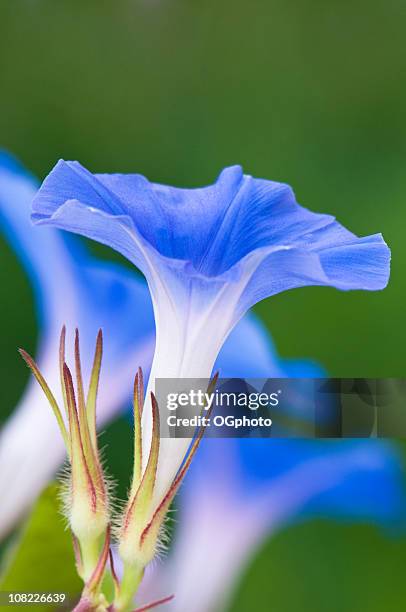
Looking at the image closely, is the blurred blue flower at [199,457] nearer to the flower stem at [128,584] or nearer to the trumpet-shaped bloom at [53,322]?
the trumpet-shaped bloom at [53,322]

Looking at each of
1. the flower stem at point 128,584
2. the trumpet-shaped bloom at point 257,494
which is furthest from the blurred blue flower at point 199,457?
the flower stem at point 128,584

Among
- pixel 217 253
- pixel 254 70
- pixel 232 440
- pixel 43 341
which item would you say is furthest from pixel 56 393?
pixel 254 70

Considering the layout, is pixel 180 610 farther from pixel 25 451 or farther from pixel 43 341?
pixel 43 341

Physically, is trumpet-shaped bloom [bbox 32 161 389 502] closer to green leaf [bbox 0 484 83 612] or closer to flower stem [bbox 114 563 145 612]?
flower stem [bbox 114 563 145 612]

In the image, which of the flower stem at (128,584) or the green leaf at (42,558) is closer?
the flower stem at (128,584)

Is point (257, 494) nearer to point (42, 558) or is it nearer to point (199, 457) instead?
point (199, 457)

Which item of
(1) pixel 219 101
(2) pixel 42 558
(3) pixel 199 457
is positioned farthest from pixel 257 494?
(1) pixel 219 101
